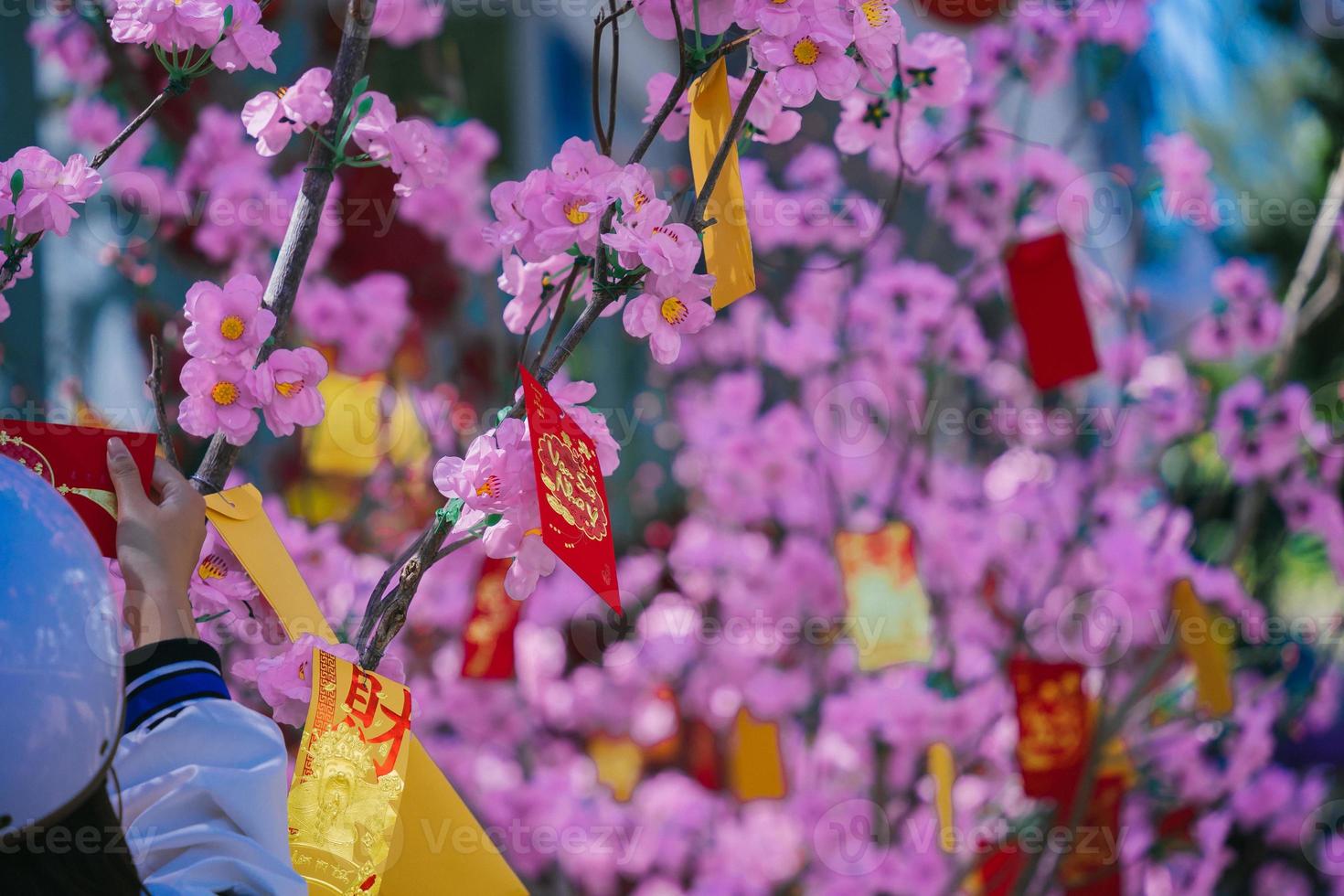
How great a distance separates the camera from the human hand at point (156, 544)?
0.88 m

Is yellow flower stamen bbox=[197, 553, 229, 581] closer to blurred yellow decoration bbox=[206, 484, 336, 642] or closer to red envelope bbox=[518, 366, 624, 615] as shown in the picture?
blurred yellow decoration bbox=[206, 484, 336, 642]

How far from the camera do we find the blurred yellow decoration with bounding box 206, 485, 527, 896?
1.03m

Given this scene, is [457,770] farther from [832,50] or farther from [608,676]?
[832,50]

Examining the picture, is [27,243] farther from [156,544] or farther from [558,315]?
[558,315]

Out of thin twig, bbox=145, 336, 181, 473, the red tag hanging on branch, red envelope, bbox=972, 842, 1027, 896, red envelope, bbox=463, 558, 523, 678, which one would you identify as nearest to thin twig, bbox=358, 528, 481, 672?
thin twig, bbox=145, 336, 181, 473

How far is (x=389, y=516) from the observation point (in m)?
3.06

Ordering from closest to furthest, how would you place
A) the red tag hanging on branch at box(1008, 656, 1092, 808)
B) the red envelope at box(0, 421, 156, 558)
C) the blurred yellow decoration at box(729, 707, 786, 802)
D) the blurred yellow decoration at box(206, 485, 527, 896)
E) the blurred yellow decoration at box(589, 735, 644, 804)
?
the red envelope at box(0, 421, 156, 558), the blurred yellow decoration at box(206, 485, 527, 896), the red tag hanging on branch at box(1008, 656, 1092, 808), the blurred yellow decoration at box(729, 707, 786, 802), the blurred yellow decoration at box(589, 735, 644, 804)

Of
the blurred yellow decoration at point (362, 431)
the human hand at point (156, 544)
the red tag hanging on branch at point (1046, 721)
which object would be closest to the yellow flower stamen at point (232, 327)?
the human hand at point (156, 544)

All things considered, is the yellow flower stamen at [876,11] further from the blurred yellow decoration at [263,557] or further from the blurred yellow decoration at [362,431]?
the blurred yellow decoration at [362,431]

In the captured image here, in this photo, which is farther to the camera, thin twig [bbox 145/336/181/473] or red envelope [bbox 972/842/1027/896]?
red envelope [bbox 972/842/1027/896]

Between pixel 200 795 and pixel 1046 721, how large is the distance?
204 centimetres

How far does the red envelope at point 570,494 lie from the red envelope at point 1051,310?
1.43 meters

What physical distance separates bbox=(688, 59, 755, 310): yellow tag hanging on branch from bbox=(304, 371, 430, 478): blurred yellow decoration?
5.79ft

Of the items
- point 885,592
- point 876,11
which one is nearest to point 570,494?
point 876,11
